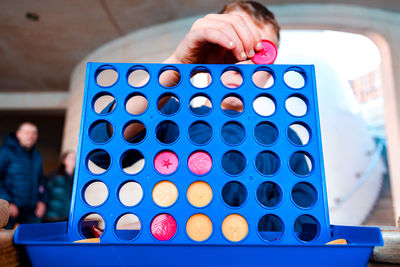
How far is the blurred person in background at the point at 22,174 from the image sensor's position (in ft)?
5.26

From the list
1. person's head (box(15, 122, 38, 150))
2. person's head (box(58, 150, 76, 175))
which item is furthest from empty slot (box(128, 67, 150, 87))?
person's head (box(58, 150, 76, 175))

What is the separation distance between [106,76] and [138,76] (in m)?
0.05

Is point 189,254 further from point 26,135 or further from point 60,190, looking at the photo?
point 60,190

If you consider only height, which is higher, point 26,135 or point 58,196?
point 26,135

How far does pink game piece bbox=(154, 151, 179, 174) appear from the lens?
0.28 meters

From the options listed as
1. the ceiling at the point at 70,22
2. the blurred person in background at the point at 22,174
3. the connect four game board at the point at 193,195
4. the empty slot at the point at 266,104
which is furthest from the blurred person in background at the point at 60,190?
the connect four game board at the point at 193,195

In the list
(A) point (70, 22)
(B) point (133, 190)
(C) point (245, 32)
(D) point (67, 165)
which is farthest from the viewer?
(A) point (70, 22)

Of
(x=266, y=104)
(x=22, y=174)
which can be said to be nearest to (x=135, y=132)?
(x=266, y=104)

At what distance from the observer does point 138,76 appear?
0.36 m

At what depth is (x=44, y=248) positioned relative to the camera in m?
0.22

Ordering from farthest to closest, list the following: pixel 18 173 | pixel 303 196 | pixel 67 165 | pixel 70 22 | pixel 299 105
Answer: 1. pixel 70 22
2. pixel 67 165
3. pixel 18 173
4. pixel 299 105
5. pixel 303 196

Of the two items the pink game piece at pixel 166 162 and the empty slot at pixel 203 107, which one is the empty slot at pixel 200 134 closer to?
the empty slot at pixel 203 107

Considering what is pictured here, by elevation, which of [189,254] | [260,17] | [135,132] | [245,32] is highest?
[260,17]

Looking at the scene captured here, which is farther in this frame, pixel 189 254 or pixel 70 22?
pixel 70 22
